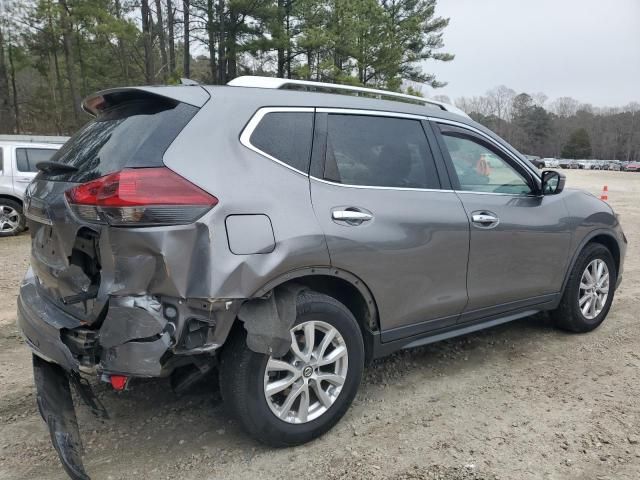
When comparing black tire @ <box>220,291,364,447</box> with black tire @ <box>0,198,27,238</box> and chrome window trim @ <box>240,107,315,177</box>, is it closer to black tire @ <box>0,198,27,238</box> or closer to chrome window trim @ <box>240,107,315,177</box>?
chrome window trim @ <box>240,107,315,177</box>

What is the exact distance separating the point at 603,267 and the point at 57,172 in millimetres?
4320

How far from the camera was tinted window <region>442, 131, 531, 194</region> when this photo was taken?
3542mm

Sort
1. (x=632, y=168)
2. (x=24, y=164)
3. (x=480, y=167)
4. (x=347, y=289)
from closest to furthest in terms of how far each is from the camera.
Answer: (x=347, y=289)
(x=480, y=167)
(x=24, y=164)
(x=632, y=168)

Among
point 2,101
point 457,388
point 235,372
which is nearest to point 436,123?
point 457,388

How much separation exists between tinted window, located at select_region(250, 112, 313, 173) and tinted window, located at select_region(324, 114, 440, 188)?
15 centimetres

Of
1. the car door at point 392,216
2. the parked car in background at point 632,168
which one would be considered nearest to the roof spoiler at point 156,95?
the car door at point 392,216

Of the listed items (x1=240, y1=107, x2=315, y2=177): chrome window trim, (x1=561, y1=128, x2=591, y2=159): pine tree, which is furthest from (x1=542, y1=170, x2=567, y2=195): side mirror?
(x1=561, y1=128, x2=591, y2=159): pine tree

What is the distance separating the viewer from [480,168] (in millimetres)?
3713

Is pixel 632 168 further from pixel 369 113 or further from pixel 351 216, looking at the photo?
pixel 351 216

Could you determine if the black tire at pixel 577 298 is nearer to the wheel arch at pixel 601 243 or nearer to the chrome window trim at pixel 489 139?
the wheel arch at pixel 601 243

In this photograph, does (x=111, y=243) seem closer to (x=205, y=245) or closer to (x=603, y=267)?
(x=205, y=245)

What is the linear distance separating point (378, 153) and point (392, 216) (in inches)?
16.7

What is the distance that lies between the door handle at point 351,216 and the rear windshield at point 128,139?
886 millimetres

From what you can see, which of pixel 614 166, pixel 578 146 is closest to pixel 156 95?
pixel 614 166
